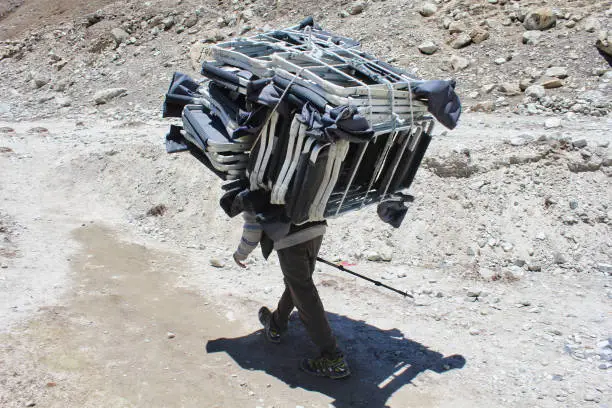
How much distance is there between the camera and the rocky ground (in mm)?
4555

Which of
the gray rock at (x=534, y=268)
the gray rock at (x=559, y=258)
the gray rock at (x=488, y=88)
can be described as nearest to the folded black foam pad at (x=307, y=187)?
the gray rock at (x=534, y=268)

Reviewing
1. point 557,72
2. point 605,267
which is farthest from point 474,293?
point 557,72

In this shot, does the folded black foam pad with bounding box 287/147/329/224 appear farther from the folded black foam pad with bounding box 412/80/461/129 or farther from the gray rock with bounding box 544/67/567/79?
the gray rock with bounding box 544/67/567/79

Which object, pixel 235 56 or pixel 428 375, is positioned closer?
pixel 235 56

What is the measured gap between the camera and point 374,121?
3.79 meters

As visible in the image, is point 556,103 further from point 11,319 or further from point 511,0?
point 11,319

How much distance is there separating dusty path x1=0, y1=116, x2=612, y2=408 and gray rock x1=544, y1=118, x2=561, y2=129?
0.15m

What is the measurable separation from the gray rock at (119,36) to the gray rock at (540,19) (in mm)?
9194

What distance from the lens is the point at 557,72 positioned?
955 centimetres

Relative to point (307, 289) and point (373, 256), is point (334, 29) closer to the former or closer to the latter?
point (373, 256)

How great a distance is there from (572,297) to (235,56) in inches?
147

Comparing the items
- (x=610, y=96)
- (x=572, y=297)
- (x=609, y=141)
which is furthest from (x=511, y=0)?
(x=572, y=297)

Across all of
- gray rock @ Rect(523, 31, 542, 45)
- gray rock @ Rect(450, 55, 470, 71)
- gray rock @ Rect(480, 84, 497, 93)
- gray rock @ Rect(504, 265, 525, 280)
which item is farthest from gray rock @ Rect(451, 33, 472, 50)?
gray rock @ Rect(504, 265, 525, 280)

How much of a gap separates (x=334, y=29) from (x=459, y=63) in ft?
10.8
